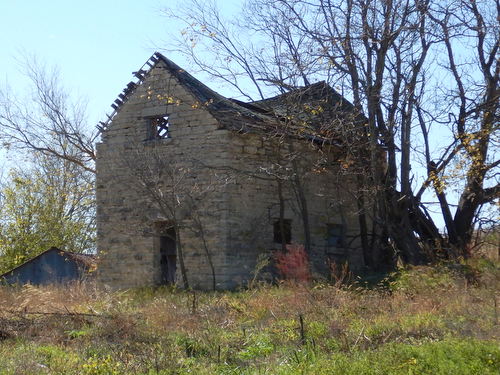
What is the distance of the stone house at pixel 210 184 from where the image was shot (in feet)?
65.6

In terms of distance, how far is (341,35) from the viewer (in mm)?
18797

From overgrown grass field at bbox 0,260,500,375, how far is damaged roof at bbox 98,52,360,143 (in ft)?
16.5

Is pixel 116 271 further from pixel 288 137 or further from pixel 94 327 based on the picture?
pixel 94 327

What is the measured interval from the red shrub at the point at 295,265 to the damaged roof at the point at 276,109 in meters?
2.89

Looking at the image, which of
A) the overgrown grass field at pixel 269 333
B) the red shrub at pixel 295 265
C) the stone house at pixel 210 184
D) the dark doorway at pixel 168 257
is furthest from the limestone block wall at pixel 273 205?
the overgrown grass field at pixel 269 333

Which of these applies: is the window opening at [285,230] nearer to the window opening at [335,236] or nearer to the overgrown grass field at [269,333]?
the window opening at [335,236]

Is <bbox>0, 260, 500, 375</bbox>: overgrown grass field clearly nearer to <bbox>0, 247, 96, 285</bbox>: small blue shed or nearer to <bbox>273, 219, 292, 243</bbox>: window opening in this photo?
<bbox>273, 219, 292, 243</bbox>: window opening

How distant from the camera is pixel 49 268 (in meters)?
25.2

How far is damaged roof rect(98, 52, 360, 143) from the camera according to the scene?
63.4ft

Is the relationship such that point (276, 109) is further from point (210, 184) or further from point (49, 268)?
point (49, 268)

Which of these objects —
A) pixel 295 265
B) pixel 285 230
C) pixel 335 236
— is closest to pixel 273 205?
pixel 285 230

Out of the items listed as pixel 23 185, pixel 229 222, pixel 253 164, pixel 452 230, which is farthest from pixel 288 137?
pixel 23 185

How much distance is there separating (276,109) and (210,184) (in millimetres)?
2924

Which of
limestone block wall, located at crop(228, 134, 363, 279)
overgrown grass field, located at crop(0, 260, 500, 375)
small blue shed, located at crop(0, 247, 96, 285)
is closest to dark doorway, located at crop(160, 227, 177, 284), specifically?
limestone block wall, located at crop(228, 134, 363, 279)
